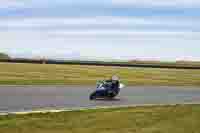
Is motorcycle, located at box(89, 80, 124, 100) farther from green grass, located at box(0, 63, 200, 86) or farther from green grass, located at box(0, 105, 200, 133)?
green grass, located at box(0, 63, 200, 86)

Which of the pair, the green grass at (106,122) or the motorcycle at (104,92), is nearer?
the green grass at (106,122)

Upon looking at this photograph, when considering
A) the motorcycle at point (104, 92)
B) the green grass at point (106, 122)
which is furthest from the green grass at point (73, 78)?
the green grass at point (106, 122)

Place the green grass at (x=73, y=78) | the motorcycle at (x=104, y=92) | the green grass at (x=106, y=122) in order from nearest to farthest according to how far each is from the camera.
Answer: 1. the green grass at (x=106, y=122)
2. the motorcycle at (x=104, y=92)
3. the green grass at (x=73, y=78)

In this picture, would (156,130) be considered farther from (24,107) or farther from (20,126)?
(24,107)

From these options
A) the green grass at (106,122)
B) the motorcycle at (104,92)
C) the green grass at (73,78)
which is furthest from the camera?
the green grass at (73,78)

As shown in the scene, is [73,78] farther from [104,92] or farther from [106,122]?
[106,122]

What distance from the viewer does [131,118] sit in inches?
969

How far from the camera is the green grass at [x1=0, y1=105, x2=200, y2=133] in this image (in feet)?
66.9

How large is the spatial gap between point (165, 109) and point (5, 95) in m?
12.9

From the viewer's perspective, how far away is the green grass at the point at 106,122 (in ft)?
66.9

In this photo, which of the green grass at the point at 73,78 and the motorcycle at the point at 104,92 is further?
the green grass at the point at 73,78

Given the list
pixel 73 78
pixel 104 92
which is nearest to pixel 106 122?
pixel 104 92

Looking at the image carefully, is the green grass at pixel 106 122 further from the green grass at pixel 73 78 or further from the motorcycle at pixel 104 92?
the green grass at pixel 73 78

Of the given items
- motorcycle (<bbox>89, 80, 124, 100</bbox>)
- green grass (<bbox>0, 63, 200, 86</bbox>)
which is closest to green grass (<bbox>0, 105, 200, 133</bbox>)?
motorcycle (<bbox>89, 80, 124, 100</bbox>)
